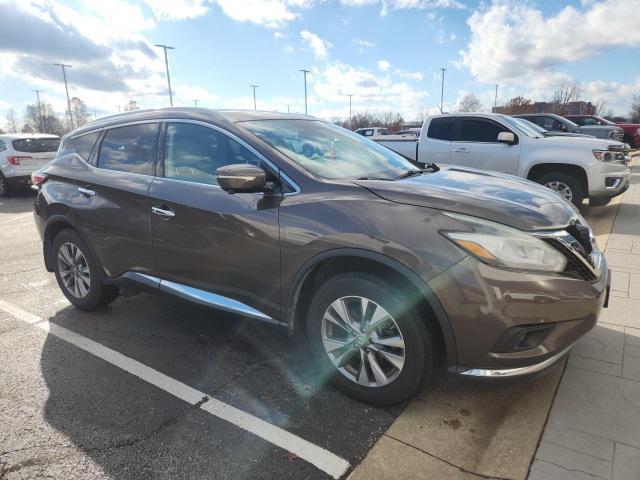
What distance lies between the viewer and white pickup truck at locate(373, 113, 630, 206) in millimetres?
7227

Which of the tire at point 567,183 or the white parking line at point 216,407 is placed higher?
the tire at point 567,183

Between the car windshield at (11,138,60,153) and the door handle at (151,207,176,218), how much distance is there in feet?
38.0

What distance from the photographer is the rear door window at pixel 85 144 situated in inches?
161

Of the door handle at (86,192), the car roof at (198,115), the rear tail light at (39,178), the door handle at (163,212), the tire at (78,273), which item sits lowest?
the tire at (78,273)

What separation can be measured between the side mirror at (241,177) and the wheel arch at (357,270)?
1.83 feet

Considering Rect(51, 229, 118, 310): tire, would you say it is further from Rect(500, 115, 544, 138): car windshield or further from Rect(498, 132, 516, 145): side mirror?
Rect(500, 115, 544, 138): car windshield

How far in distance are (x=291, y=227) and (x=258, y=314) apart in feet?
A: 2.14

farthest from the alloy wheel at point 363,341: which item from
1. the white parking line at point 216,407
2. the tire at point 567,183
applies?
the tire at point 567,183

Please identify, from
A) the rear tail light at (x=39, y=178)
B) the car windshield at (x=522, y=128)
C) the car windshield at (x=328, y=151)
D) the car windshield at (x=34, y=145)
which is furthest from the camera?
the car windshield at (x=34, y=145)

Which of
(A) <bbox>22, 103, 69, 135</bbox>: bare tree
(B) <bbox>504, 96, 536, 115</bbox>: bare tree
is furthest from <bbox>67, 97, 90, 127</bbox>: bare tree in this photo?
(B) <bbox>504, 96, 536, 115</bbox>: bare tree

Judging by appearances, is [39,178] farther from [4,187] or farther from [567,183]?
[4,187]

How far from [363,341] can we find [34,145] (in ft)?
43.6

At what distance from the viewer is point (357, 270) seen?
2625mm

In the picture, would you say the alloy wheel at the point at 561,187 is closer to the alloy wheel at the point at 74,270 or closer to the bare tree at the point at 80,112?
the alloy wheel at the point at 74,270
